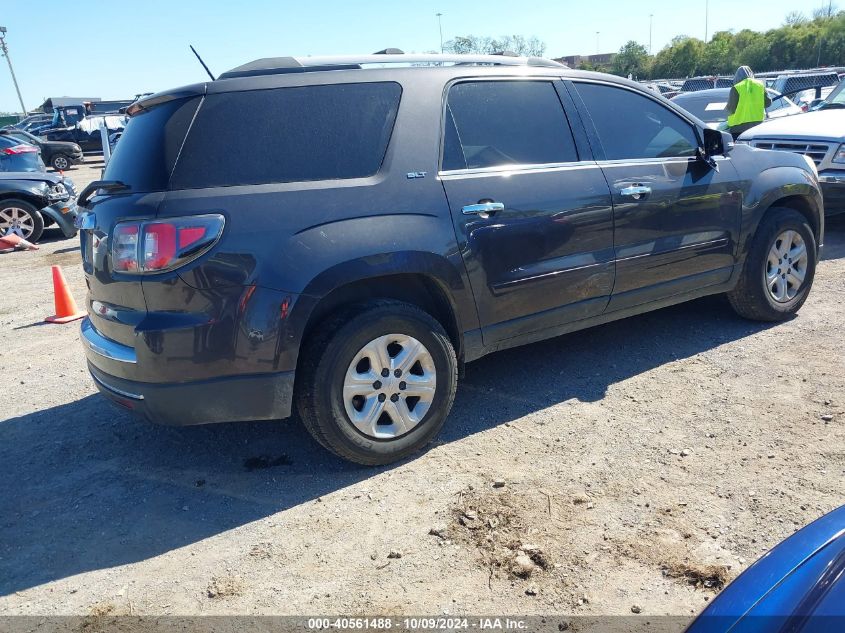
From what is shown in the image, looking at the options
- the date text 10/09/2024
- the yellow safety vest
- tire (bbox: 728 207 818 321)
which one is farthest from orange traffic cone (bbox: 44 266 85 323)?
the yellow safety vest

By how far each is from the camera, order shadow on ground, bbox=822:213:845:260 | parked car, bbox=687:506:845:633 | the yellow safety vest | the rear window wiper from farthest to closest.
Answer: the yellow safety vest → shadow on ground, bbox=822:213:845:260 → the rear window wiper → parked car, bbox=687:506:845:633

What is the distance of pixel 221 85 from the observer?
3314 millimetres

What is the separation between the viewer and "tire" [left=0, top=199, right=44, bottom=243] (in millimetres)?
10969

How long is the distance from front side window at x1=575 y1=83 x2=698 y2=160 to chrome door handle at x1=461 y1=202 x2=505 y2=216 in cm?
102

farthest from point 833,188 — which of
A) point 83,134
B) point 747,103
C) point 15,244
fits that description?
point 83,134

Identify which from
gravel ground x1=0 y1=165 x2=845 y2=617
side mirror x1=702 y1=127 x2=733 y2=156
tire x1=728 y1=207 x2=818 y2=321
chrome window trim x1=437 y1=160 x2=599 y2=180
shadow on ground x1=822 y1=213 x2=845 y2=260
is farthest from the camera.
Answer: shadow on ground x1=822 y1=213 x2=845 y2=260

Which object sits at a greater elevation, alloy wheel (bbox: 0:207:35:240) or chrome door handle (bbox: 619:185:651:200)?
chrome door handle (bbox: 619:185:651:200)

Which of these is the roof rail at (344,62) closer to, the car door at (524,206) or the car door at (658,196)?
the car door at (524,206)

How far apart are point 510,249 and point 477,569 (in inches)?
67.8

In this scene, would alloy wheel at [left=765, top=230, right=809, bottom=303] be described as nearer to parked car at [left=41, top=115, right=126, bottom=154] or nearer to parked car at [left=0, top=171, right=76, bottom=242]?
parked car at [left=0, top=171, right=76, bottom=242]

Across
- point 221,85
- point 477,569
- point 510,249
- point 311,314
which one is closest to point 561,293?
point 510,249

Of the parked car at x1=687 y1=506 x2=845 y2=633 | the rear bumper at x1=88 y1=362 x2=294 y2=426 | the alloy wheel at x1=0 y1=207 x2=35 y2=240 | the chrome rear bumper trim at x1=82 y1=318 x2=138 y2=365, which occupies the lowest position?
the alloy wheel at x1=0 y1=207 x2=35 y2=240

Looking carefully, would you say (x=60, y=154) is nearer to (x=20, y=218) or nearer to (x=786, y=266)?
(x=20, y=218)

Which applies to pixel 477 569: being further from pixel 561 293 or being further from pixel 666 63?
pixel 666 63
